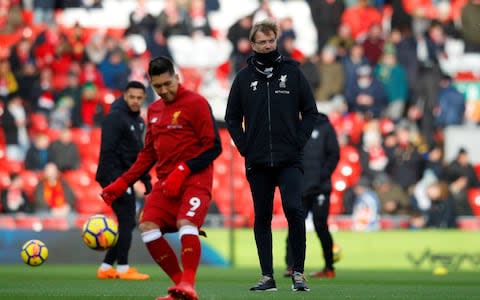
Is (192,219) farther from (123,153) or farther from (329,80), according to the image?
(329,80)

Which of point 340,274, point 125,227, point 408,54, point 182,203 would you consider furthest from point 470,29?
point 182,203

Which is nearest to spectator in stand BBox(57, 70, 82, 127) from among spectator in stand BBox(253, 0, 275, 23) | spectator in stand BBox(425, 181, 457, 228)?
spectator in stand BBox(253, 0, 275, 23)

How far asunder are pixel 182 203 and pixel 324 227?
214 inches

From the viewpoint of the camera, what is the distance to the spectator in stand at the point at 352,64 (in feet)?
81.9

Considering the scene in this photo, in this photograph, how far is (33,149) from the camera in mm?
23281

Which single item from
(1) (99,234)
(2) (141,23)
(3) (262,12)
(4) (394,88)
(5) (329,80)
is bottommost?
(1) (99,234)

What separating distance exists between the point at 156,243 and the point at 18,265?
1022 centimetres

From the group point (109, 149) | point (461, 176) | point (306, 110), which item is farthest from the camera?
point (461, 176)

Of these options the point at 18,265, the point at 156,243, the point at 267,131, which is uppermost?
the point at 267,131

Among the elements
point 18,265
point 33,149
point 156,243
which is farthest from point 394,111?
point 156,243

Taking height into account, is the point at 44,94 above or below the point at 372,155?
above

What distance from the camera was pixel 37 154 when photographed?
2322 centimetres

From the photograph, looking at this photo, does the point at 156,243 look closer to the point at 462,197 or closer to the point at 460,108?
the point at 462,197

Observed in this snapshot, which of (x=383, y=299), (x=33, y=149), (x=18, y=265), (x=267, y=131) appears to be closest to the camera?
(x=383, y=299)
